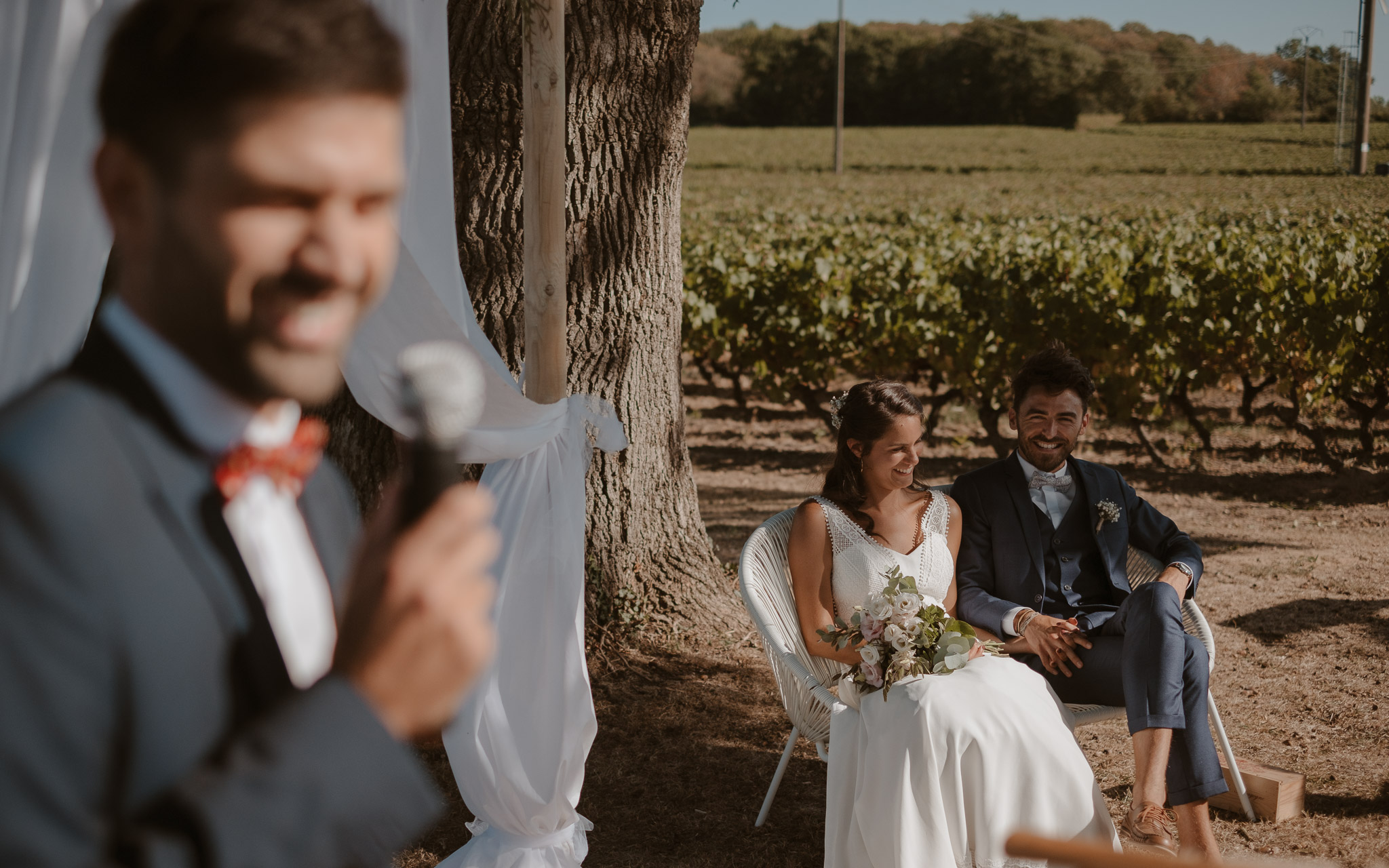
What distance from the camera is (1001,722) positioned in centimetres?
285

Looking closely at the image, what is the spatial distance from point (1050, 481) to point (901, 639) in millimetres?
1081

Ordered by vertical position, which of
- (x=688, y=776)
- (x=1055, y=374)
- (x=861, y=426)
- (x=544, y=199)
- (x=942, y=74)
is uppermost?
(x=942, y=74)

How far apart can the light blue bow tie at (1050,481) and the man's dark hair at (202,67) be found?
3.35 meters

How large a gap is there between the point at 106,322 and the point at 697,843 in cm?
306

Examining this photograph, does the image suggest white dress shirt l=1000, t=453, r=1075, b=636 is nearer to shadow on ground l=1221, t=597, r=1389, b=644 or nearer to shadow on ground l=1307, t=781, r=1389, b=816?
shadow on ground l=1307, t=781, r=1389, b=816

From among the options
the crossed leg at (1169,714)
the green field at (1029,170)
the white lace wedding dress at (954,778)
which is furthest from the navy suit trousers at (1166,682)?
the green field at (1029,170)

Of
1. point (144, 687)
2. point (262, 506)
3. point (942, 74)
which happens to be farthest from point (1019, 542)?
point (942, 74)

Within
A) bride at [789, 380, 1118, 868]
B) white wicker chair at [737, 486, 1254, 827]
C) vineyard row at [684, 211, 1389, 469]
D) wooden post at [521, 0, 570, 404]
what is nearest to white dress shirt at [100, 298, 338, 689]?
wooden post at [521, 0, 570, 404]

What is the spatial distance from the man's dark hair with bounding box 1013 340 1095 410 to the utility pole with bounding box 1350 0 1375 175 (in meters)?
13.0

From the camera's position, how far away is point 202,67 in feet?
2.21

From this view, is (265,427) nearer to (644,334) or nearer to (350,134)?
(350,134)

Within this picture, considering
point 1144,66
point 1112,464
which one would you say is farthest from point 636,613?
point 1144,66

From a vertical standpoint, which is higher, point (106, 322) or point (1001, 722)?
point (106, 322)

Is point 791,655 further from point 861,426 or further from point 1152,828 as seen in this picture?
point 1152,828
